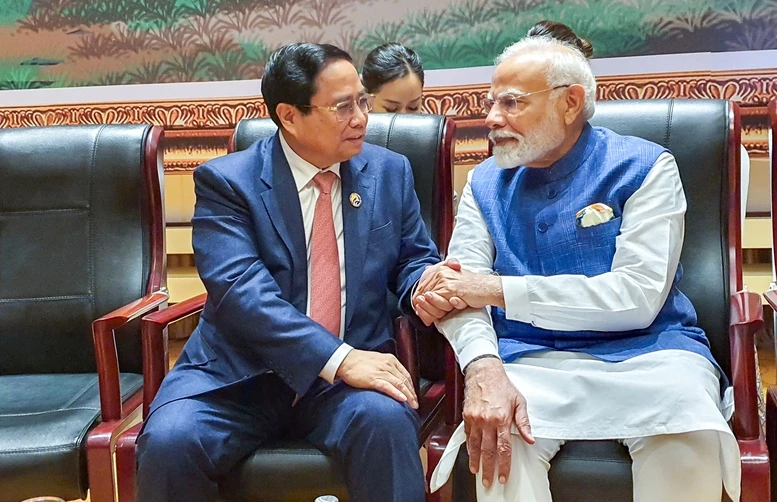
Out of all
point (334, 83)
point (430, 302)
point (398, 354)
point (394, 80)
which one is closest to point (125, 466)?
point (398, 354)

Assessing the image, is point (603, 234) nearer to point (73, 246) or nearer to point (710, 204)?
point (710, 204)

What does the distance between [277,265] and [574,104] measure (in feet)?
2.51

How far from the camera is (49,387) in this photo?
2104mm

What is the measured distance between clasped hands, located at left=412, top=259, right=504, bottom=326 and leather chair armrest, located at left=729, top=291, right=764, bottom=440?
1.54 ft

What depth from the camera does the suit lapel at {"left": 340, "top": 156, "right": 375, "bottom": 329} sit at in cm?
187

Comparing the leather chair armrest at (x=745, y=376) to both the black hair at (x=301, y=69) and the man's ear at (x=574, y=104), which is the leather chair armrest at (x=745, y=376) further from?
the black hair at (x=301, y=69)

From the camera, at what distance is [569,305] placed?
1684 millimetres

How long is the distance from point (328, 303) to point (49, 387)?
2.60 feet

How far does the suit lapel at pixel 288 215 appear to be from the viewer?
1860 mm

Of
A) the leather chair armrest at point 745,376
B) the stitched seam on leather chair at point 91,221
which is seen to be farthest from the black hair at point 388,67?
the leather chair armrest at point 745,376

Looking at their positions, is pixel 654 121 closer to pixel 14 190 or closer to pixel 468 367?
pixel 468 367

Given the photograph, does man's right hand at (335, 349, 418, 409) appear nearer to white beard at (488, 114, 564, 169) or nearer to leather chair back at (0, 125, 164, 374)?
white beard at (488, 114, 564, 169)

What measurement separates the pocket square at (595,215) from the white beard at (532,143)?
0.18m

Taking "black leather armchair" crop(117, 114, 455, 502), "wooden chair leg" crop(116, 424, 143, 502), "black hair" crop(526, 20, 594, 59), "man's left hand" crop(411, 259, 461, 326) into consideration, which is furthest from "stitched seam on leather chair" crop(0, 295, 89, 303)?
"black hair" crop(526, 20, 594, 59)
